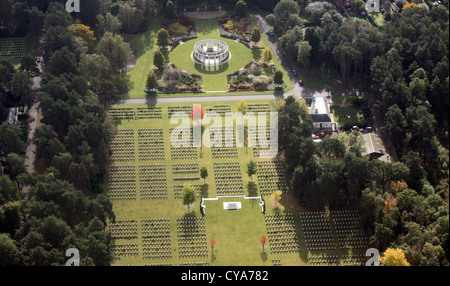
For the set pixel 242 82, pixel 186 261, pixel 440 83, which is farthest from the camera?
pixel 242 82

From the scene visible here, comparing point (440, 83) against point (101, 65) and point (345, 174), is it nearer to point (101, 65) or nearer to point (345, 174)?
point (345, 174)

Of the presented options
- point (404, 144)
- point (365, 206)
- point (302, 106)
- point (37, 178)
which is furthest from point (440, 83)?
point (37, 178)

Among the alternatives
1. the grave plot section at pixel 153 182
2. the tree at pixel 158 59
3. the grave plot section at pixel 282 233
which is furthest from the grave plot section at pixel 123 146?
the grave plot section at pixel 282 233

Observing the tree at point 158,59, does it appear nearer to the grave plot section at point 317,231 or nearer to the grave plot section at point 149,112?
the grave plot section at point 149,112

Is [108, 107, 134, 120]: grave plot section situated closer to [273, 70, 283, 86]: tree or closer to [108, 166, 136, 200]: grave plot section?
[108, 166, 136, 200]: grave plot section

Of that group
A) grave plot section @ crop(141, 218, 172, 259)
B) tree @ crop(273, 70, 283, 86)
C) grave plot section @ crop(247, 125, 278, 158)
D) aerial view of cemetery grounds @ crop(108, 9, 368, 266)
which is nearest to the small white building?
grave plot section @ crop(247, 125, 278, 158)
